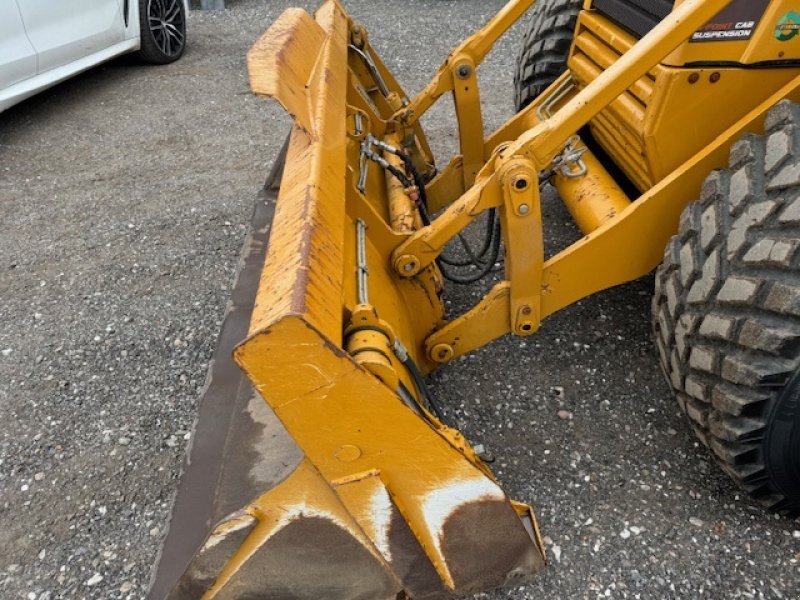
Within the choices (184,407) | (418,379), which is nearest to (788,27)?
(418,379)

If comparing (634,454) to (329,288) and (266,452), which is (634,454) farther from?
(329,288)

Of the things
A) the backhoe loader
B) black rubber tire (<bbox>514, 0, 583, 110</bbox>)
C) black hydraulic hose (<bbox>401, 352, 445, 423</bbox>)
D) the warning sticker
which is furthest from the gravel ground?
the warning sticker

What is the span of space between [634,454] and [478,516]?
92 cm

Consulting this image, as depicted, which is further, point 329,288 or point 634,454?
point 634,454

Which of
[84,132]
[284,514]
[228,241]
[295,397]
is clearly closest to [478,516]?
[284,514]

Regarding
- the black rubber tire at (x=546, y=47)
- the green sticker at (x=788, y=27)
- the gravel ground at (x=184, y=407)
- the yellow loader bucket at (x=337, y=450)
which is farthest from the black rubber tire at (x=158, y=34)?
the green sticker at (x=788, y=27)

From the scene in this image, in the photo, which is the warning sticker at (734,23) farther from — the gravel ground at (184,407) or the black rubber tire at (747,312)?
the gravel ground at (184,407)

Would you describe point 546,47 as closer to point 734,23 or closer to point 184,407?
point 734,23

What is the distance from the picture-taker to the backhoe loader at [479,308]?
1464 millimetres

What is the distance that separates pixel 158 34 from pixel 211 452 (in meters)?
5.47

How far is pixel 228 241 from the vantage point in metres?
3.67

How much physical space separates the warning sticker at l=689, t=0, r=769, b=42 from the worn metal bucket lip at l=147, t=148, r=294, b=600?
164cm

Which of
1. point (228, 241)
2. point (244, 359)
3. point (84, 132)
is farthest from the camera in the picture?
point (84, 132)

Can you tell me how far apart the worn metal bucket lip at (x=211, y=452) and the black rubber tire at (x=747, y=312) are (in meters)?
1.16
